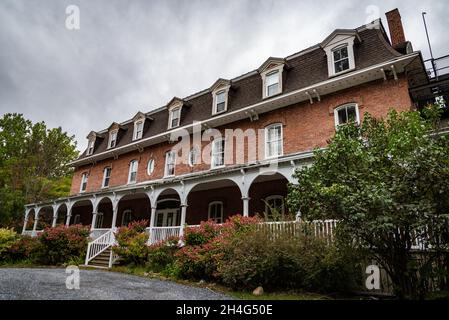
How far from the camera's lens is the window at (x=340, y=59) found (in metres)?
12.3

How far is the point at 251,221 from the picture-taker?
947 centimetres

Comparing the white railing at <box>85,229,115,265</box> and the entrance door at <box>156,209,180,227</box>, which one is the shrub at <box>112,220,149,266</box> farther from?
the entrance door at <box>156,209,180,227</box>

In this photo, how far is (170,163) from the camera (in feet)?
59.4

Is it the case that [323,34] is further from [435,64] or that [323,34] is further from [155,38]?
[155,38]

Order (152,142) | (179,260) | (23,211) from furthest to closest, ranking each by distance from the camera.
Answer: (23,211) < (152,142) < (179,260)

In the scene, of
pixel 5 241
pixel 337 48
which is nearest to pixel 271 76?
pixel 337 48

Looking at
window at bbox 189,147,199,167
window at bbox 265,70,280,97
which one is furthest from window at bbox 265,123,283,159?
window at bbox 189,147,199,167

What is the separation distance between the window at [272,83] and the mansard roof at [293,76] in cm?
47

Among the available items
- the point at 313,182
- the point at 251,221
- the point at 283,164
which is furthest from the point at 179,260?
the point at 313,182

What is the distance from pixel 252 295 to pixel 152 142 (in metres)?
14.3

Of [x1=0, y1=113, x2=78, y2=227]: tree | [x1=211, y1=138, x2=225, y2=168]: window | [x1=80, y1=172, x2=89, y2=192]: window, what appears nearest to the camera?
[x1=211, y1=138, x2=225, y2=168]: window

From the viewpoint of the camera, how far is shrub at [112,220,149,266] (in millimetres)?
12095

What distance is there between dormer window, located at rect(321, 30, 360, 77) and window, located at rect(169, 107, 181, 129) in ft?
32.6

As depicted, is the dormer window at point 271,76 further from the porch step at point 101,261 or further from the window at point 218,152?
the porch step at point 101,261
